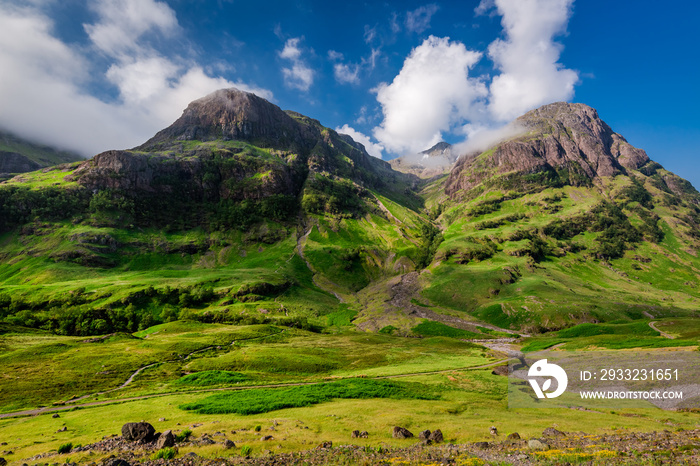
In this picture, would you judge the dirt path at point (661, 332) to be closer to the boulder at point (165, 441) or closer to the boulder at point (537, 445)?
the boulder at point (537, 445)

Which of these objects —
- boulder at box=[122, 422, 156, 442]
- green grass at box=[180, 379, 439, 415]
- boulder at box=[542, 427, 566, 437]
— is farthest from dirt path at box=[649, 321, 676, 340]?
boulder at box=[122, 422, 156, 442]

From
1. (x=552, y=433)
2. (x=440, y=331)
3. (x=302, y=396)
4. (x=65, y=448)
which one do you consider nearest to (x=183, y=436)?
(x=65, y=448)

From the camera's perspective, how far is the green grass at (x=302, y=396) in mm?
38062

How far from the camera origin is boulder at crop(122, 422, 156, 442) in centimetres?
2569

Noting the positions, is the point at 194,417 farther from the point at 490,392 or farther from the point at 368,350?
the point at 368,350

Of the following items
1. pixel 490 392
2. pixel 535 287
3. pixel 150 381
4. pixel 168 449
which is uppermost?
pixel 535 287

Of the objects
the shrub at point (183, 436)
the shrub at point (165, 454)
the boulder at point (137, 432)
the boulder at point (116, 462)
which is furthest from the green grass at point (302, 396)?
the boulder at point (116, 462)

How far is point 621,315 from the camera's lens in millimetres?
158125

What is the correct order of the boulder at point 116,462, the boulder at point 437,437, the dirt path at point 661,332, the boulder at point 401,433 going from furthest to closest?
the dirt path at point 661,332 < the boulder at point 401,433 < the boulder at point 437,437 < the boulder at point 116,462

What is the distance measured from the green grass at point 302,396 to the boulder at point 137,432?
39.3 feet

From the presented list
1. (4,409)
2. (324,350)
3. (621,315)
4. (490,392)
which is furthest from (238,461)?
(621,315)

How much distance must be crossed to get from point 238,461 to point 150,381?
53918 millimetres

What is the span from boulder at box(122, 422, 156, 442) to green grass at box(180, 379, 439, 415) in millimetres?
11967

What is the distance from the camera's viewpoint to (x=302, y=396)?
4412 cm
